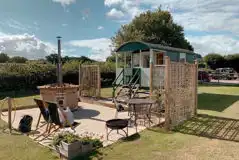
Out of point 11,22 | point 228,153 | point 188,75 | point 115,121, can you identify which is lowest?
point 228,153

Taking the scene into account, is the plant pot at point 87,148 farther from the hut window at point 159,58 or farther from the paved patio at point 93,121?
the hut window at point 159,58

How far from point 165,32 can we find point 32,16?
17953mm

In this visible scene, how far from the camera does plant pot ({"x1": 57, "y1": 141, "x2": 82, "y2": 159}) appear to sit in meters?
4.12

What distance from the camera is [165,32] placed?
2861 centimetres

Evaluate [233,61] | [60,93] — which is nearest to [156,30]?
[233,61]

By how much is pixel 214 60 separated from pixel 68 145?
3118cm

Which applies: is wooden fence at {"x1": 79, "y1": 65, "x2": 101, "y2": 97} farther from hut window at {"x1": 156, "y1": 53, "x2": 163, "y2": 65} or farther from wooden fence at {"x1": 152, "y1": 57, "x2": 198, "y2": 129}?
wooden fence at {"x1": 152, "y1": 57, "x2": 198, "y2": 129}

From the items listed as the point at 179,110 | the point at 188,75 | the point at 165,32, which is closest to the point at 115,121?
the point at 179,110

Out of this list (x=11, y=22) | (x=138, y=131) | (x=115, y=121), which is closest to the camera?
(x=115, y=121)

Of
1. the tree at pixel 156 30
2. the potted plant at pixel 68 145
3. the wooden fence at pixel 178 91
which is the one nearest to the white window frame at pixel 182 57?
the wooden fence at pixel 178 91

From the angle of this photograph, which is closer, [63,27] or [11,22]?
[11,22]

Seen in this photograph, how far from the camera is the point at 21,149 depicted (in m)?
4.64

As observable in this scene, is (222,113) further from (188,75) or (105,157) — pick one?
(105,157)

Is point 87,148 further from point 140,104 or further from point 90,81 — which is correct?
point 90,81
